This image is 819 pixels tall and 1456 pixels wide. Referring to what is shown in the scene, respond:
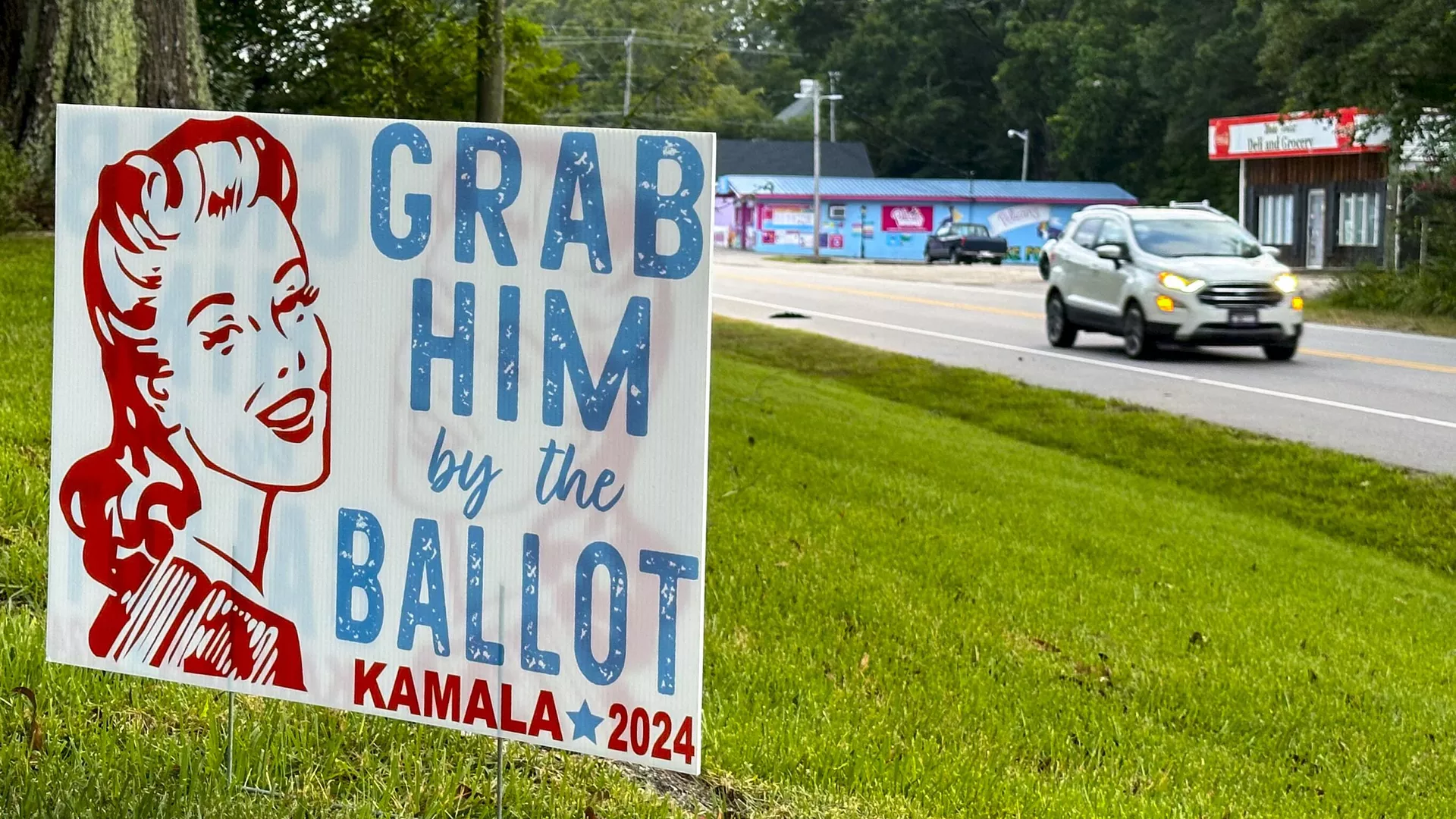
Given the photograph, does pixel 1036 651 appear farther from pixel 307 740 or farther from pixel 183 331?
pixel 183 331

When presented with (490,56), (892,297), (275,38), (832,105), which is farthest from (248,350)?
(832,105)

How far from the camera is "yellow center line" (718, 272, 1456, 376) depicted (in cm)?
1884

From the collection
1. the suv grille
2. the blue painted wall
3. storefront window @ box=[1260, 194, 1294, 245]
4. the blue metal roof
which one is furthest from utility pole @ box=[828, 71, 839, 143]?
the suv grille

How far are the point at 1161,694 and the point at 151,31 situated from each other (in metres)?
10.5

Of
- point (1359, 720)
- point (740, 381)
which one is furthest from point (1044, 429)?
point (1359, 720)

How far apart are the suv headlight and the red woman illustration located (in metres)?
17.0

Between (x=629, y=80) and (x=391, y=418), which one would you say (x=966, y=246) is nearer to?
(x=629, y=80)

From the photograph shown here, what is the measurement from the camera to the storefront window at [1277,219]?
4922 cm

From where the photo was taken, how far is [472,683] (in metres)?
2.98

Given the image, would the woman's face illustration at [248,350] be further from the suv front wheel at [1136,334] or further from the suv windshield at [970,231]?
the suv windshield at [970,231]

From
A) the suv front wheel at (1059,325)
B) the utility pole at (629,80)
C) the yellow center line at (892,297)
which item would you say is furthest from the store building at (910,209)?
the suv front wheel at (1059,325)

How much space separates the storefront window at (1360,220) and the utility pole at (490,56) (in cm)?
3785

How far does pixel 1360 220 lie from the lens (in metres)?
46.1

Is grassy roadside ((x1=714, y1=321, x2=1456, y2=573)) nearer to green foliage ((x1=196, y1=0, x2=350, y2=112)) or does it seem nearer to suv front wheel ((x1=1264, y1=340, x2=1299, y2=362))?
suv front wheel ((x1=1264, y1=340, x2=1299, y2=362))
